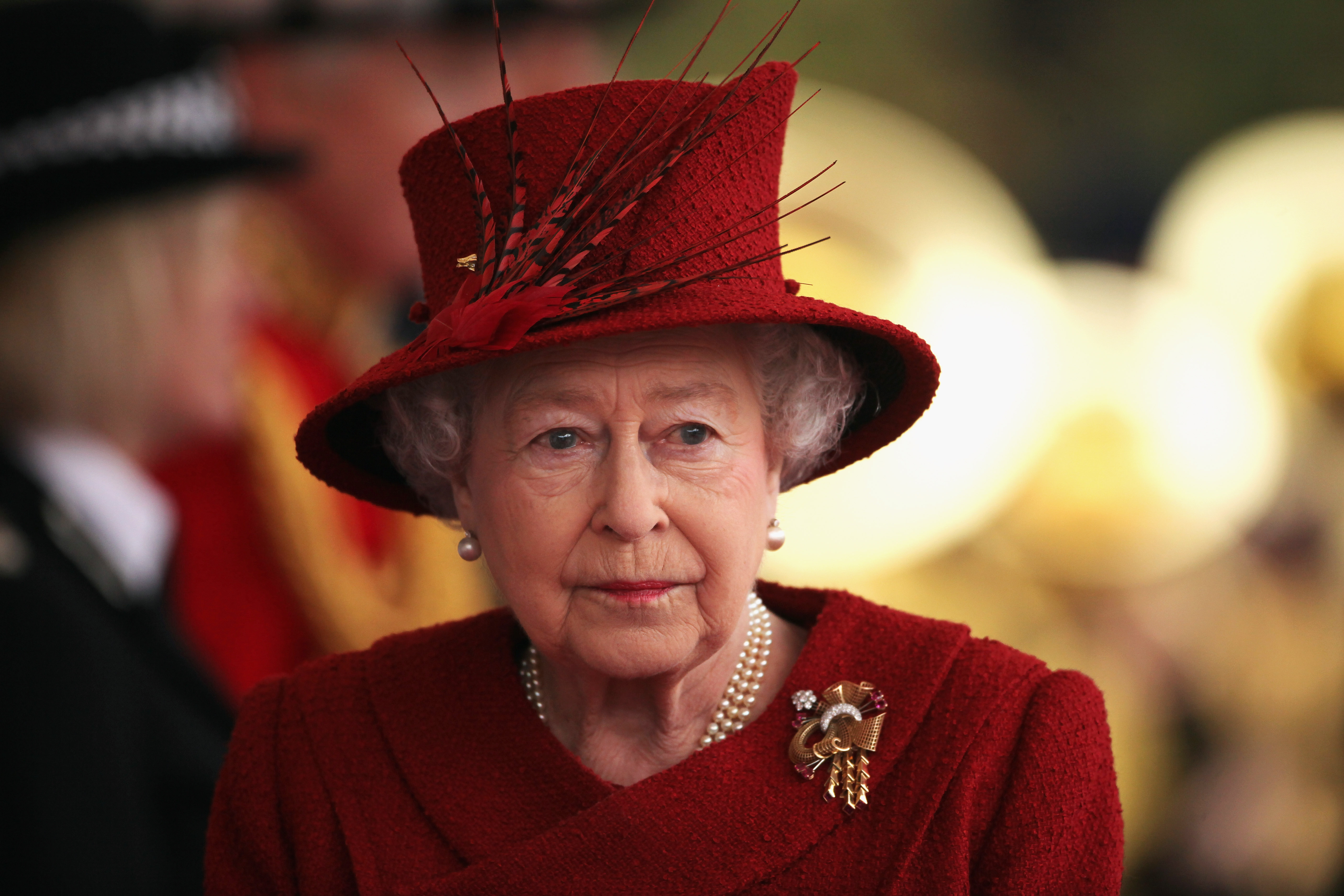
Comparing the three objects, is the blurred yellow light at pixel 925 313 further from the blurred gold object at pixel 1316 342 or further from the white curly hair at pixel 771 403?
the white curly hair at pixel 771 403

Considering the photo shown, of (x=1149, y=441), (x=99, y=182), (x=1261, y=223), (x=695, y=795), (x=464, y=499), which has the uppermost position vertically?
(x=99, y=182)

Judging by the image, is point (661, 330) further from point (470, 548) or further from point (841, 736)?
point (841, 736)

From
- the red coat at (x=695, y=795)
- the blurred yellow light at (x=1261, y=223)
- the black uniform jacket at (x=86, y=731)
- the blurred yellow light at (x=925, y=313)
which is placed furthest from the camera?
the blurred yellow light at (x=1261, y=223)

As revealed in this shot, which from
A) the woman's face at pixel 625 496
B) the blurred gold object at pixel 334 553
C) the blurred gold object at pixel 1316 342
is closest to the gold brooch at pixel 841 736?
the woman's face at pixel 625 496

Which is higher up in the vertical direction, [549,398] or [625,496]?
[549,398]

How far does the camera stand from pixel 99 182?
92.2 inches

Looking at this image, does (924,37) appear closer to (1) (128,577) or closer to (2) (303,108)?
(2) (303,108)

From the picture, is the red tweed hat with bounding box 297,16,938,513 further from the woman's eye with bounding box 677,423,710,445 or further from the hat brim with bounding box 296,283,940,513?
the woman's eye with bounding box 677,423,710,445

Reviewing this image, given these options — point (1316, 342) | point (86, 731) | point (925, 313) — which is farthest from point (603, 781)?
point (1316, 342)

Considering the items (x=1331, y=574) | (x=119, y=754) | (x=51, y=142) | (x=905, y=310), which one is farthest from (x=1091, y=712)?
(x=1331, y=574)

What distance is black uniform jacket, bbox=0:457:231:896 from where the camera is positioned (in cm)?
195

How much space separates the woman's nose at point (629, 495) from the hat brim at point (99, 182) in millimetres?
1513

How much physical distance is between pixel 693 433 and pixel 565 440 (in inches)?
5.3

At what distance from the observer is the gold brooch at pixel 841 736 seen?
1354mm
